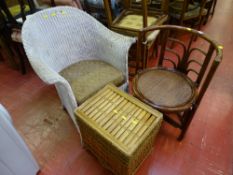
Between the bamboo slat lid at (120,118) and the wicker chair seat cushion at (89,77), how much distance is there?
0.11m

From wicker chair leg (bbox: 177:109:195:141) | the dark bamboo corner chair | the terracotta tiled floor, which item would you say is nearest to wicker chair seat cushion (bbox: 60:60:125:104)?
the dark bamboo corner chair

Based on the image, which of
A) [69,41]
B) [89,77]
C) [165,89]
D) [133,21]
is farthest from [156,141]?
[133,21]

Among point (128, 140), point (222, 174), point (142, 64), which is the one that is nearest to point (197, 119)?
point (222, 174)

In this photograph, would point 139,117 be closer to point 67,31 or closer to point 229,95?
point 67,31

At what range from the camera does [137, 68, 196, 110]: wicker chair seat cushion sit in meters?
1.07

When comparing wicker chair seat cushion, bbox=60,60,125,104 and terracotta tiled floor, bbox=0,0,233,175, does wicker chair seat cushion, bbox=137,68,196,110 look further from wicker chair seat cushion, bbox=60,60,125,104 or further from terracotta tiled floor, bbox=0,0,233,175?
terracotta tiled floor, bbox=0,0,233,175

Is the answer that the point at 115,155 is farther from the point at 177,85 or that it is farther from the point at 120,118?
the point at 177,85

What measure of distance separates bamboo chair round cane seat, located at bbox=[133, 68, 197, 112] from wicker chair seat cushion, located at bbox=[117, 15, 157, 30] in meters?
0.67

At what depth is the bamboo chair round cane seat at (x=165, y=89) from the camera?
1.05m

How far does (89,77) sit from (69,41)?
0.35 m

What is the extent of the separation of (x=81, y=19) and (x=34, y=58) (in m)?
0.54

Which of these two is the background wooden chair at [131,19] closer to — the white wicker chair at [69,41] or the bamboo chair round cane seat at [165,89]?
the white wicker chair at [69,41]

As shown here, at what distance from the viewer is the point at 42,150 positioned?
130 cm

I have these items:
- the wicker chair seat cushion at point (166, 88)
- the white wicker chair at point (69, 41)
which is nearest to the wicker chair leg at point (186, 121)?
the wicker chair seat cushion at point (166, 88)
